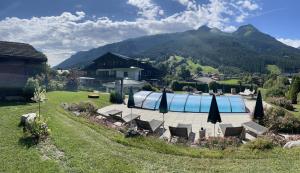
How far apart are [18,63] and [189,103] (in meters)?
18.3

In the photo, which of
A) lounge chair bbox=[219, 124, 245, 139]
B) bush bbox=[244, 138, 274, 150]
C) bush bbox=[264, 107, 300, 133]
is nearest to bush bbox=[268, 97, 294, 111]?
bush bbox=[264, 107, 300, 133]

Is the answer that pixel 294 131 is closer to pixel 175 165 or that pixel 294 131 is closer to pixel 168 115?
pixel 168 115

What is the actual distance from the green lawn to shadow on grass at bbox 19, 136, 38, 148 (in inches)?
4.4

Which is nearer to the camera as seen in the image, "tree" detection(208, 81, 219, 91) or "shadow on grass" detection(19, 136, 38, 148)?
"shadow on grass" detection(19, 136, 38, 148)

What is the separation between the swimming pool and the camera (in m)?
28.0

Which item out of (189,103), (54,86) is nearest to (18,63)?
(54,86)

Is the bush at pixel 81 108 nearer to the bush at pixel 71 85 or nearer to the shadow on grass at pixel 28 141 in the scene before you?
Result: the shadow on grass at pixel 28 141

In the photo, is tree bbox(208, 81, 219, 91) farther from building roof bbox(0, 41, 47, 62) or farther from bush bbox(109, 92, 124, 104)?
building roof bbox(0, 41, 47, 62)

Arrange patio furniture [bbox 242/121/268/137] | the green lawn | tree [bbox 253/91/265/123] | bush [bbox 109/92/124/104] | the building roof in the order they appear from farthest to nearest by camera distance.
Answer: bush [bbox 109/92/124/104] < the building roof < tree [bbox 253/91/265/123] < patio furniture [bbox 242/121/268/137] < the green lawn

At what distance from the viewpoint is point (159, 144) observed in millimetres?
11617

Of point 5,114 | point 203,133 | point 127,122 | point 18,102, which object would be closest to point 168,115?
point 127,122

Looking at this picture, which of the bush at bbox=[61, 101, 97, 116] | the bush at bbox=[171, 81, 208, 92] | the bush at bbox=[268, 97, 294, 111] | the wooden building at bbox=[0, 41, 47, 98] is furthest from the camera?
the bush at bbox=[171, 81, 208, 92]

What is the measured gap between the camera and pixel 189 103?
2866 centimetres

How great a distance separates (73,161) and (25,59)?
87.9ft
